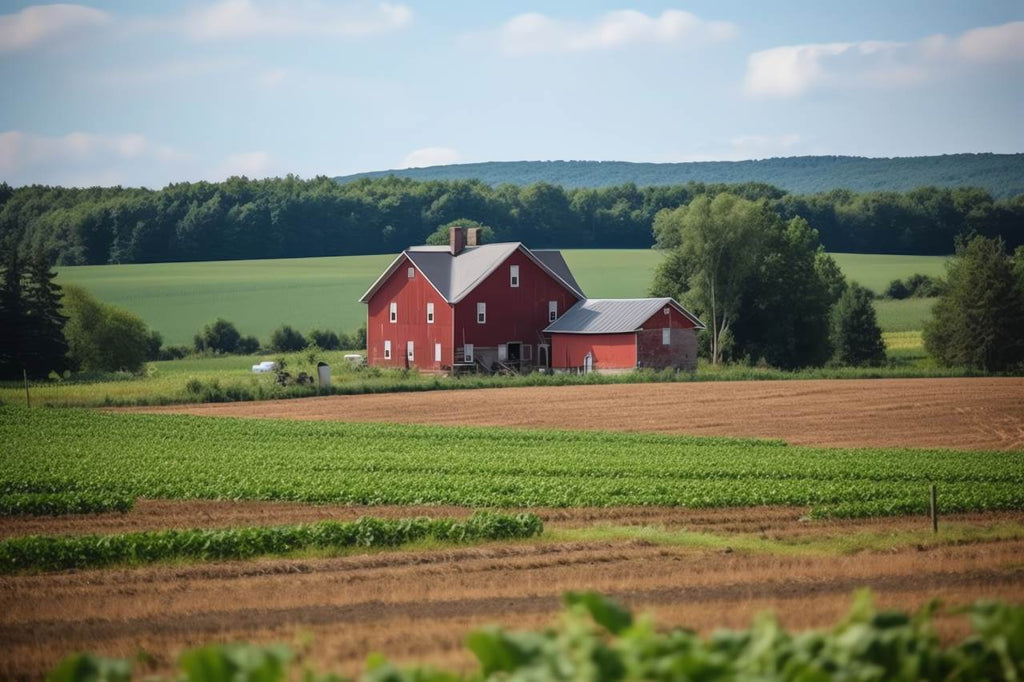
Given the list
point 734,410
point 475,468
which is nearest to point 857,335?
point 734,410

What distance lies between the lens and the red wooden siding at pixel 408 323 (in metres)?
70.1

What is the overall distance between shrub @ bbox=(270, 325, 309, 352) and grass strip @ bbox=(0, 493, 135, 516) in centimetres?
6560

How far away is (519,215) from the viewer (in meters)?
148

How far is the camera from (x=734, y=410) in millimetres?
51094

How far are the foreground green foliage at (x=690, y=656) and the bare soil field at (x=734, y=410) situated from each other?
3439 centimetres

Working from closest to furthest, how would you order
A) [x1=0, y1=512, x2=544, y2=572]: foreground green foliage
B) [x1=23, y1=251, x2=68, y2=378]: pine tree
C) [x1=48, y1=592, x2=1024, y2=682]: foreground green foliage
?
1. [x1=48, y1=592, x2=1024, y2=682]: foreground green foliage
2. [x1=0, y1=512, x2=544, y2=572]: foreground green foliage
3. [x1=23, y1=251, x2=68, y2=378]: pine tree

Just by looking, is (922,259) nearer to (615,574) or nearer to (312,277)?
(312,277)

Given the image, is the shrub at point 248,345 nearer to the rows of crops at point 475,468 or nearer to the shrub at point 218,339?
the shrub at point 218,339

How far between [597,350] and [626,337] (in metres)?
1.99

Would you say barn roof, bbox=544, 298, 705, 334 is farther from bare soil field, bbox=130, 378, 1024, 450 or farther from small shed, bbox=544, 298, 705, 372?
bare soil field, bbox=130, 378, 1024, 450

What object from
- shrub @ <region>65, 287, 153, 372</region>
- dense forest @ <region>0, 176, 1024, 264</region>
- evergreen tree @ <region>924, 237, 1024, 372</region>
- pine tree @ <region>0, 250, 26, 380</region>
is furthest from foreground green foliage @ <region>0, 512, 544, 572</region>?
dense forest @ <region>0, 176, 1024, 264</region>

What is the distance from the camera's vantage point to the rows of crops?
26531mm

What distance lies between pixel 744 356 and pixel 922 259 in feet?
206

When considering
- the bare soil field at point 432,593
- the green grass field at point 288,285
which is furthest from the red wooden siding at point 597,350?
the bare soil field at point 432,593
